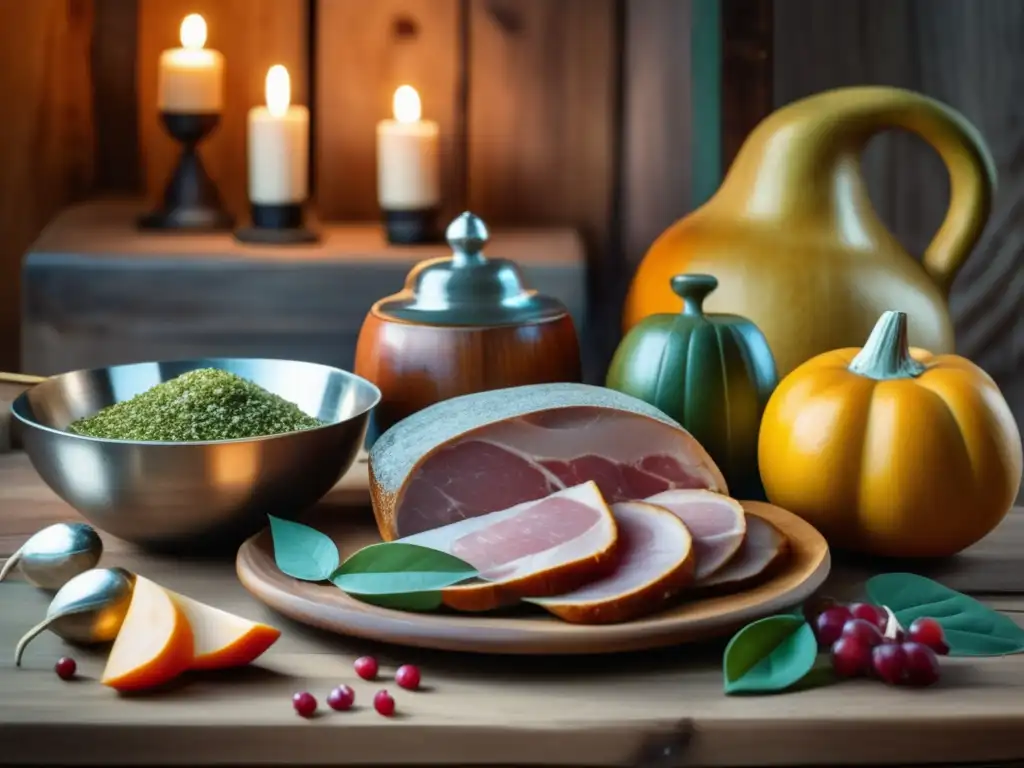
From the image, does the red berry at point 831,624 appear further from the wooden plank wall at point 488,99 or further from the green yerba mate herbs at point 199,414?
the wooden plank wall at point 488,99

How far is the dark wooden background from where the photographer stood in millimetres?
1624

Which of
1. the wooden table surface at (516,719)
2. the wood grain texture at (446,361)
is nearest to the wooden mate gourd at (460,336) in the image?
the wood grain texture at (446,361)

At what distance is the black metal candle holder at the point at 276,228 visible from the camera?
1.61m

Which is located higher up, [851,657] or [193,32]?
[193,32]

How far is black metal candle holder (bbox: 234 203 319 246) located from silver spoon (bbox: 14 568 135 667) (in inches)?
33.5

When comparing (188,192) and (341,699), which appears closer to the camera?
(341,699)

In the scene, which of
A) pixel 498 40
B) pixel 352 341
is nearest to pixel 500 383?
pixel 352 341

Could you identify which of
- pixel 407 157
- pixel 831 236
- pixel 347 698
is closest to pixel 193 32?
pixel 407 157

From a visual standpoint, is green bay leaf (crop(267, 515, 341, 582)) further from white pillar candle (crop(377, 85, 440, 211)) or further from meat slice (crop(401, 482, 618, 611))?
white pillar candle (crop(377, 85, 440, 211))

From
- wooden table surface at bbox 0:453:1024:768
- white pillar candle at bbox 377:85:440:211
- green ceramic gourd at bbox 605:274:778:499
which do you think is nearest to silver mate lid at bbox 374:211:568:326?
green ceramic gourd at bbox 605:274:778:499

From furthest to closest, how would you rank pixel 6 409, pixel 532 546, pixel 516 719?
pixel 6 409 < pixel 532 546 < pixel 516 719

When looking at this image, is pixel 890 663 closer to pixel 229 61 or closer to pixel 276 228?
pixel 276 228

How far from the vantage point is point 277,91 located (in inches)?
62.2

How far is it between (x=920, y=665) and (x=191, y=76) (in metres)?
1.14
